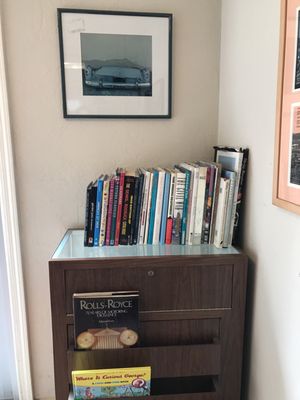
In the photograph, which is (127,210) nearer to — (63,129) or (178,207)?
(178,207)

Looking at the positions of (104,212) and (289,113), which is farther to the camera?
(104,212)

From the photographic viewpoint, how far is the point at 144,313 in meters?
1.07

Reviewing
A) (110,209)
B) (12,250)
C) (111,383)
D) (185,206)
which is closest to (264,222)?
(185,206)

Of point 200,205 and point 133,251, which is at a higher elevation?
point 200,205

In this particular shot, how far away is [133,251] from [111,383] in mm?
403

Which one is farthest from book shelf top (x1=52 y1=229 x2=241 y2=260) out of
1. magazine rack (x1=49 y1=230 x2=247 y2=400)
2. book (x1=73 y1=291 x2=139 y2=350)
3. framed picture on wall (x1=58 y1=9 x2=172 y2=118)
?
framed picture on wall (x1=58 y1=9 x2=172 y2=118)

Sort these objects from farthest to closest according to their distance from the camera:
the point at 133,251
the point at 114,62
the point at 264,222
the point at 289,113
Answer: the point at 114,62, the point at 133,251, the point at 264,222, the point at 289,113

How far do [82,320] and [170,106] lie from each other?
2.84 feet

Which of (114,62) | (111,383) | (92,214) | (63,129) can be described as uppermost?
(114,62)

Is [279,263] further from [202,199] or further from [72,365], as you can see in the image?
[72,365]

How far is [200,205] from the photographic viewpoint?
116 cm

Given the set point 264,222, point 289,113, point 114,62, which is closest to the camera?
point 289,113

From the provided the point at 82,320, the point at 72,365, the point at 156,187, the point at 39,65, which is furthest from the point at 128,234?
the point at 39,65

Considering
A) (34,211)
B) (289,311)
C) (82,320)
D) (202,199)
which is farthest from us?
(34,211)
